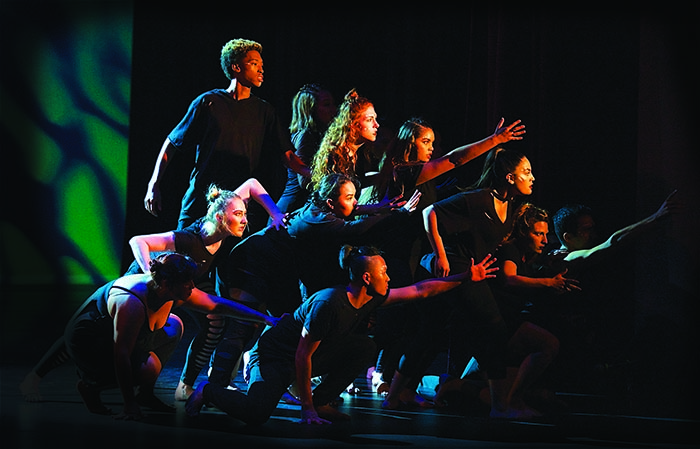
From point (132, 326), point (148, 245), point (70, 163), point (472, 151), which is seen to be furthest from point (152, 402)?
point (70, 163)

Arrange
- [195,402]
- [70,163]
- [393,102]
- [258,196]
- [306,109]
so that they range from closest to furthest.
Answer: [195,402]
[258,196]
[306,109]
[393,102]
[70,163]

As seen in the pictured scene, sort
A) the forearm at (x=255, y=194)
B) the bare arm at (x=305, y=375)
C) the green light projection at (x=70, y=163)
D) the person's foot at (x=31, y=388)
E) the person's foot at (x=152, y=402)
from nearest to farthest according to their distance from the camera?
the bare arm at (x=305, y=375) < the person's foot at (x=152, y=402) < the person's foot at (x=31, y=388) < the forearm at (x=255, y=194) < the green light projection at (x=70, y=163)

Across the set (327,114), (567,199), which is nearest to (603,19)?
(567,199)

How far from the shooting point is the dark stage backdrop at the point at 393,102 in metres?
5.32

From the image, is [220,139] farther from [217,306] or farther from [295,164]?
[217,306]

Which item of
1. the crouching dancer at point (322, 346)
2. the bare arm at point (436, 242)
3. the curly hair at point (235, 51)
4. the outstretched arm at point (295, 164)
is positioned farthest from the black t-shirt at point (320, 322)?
the curly hair at point (235, 51)

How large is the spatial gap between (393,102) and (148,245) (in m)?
2.21

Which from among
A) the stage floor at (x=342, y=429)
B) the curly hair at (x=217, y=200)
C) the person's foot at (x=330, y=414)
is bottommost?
the stage floor at (x=342, y=429)

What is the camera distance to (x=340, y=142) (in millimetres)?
4734

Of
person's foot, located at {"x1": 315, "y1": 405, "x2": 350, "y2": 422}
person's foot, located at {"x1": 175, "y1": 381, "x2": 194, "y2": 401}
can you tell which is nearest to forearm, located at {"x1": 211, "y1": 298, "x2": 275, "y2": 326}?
person's foot, located at {"x1": 315, "y1": 405, "x2": 350, "y2": 422}

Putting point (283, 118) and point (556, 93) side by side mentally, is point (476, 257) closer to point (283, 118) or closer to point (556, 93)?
point (556, 93)

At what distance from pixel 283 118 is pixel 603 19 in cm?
195

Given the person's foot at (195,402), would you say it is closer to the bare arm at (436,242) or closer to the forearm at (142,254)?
the forearm at (142,254)

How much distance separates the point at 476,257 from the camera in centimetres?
Answer: 456
